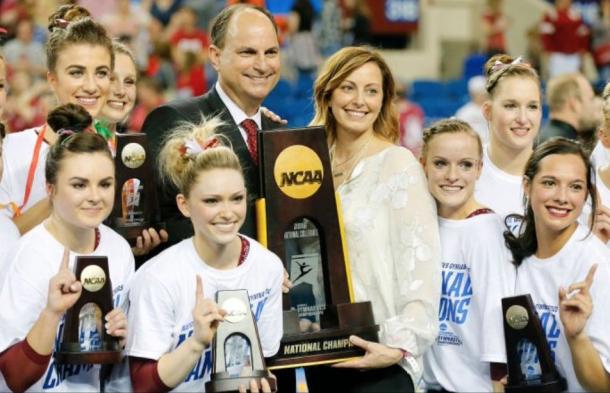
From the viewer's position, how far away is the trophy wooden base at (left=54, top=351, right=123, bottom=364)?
13.4 feet

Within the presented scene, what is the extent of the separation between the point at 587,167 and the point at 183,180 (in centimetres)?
148

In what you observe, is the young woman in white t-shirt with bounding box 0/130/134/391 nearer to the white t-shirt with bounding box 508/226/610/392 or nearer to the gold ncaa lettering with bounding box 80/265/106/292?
the gold ncaa lettering with bounding box 80/265/106/292

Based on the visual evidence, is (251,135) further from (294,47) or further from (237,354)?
(294,47)

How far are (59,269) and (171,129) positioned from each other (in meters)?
0.80

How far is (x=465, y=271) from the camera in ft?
15.3

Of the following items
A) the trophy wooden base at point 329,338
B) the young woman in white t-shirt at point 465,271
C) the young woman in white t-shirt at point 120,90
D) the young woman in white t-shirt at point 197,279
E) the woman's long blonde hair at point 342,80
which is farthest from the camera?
the young woman in white t-shirt at point 120,90

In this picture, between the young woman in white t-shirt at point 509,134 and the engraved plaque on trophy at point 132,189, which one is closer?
the engraved plaque on trophy at point 132,189

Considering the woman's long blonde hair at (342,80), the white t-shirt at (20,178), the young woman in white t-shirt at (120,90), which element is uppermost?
the young woman in white t-shirt at (120,90)

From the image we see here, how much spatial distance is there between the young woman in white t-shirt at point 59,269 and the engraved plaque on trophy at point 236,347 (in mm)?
333

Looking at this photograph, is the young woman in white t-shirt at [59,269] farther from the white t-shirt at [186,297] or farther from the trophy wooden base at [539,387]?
the trophy wooden base at [539,387]

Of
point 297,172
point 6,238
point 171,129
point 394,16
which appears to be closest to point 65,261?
point 6,238

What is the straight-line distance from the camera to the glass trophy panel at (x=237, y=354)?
4.15 m

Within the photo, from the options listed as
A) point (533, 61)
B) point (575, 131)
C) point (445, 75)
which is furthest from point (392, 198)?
point (445, 75)

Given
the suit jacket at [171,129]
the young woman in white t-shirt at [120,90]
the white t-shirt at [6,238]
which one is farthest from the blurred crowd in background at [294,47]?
the white t-shirt at [6,238]
